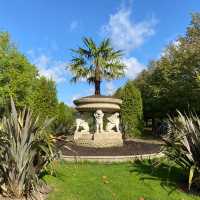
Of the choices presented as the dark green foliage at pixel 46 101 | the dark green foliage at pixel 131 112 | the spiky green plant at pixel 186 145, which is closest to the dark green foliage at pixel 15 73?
the dark green foliage at pixel 46 101

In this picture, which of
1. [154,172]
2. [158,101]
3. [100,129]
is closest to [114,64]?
[100,129]

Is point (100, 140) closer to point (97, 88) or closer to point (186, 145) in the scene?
point (97, 88)

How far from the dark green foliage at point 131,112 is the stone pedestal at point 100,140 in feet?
23.1

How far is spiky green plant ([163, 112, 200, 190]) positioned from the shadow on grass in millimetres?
367

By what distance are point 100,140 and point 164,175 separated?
4.83 meters

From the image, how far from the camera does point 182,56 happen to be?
22781 millimetres

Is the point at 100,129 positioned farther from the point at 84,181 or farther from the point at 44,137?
the point at 44,137

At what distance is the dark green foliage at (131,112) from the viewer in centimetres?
1962

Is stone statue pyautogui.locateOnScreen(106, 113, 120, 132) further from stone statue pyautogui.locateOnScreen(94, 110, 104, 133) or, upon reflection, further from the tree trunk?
the tree trunk

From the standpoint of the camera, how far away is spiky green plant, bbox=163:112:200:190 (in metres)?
6.36

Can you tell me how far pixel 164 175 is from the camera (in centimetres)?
735

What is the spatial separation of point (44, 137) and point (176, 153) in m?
3.08

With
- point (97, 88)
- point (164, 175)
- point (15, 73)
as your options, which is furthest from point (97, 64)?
point (15, 73)

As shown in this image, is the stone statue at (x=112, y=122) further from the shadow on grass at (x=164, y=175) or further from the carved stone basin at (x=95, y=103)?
the shadow on grass at (x=164, y=175)
